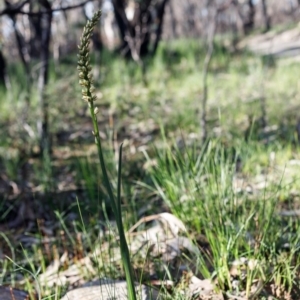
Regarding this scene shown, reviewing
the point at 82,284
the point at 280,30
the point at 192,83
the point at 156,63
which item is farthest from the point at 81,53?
the point at 280,30

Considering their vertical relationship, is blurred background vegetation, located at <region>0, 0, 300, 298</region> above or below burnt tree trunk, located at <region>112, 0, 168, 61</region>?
below

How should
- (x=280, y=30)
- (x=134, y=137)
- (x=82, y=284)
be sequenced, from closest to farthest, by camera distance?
(x=82, y=284)
(x=134, y=137)
(x=280, y=30)

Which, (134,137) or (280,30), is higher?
(280,30)

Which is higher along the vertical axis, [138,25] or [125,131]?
[138,25]

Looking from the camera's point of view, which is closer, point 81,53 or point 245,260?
point 81,53

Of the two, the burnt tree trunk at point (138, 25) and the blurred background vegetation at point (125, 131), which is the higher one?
the burnt tree trunk at point (138, 25)

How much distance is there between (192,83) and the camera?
5410 mm

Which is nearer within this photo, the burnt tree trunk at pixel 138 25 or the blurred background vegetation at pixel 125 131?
the blurred background vegetation at pixel 125 131

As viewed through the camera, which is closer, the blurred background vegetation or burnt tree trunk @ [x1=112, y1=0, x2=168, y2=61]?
the blurred background vegetation

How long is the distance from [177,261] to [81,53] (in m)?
1.20

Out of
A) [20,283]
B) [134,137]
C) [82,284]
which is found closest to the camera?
[82,284]

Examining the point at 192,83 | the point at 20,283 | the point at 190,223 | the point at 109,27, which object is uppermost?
the point at 109,27

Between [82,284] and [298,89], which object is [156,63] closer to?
[298,89]

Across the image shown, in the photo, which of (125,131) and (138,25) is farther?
(138,25)
